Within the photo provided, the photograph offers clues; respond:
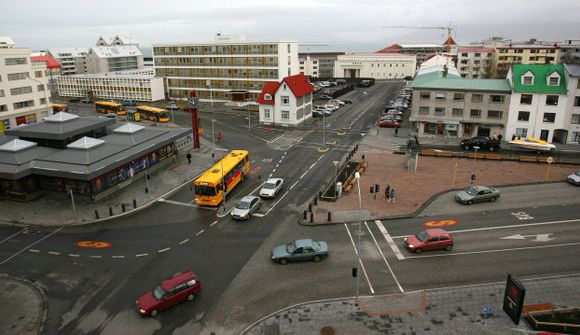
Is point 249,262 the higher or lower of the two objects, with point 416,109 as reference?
lower

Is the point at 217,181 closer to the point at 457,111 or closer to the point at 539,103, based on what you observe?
the point at 457,111

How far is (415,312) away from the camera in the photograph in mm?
26172

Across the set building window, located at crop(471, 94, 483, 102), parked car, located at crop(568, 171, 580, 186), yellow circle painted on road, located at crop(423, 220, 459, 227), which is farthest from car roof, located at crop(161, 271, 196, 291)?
building window, located at crop(471, 94, 483, 102)

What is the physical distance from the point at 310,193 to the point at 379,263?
54.6 feet

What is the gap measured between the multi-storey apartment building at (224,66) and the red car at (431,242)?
72392mm

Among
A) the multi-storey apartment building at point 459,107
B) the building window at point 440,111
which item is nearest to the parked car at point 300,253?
the multi-storey apartment building at point 459,107

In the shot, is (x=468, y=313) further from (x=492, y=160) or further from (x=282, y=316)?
(x=492, y=160)

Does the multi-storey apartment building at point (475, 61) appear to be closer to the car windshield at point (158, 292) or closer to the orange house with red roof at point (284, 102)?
the orange house with red roof at point (284, 102)

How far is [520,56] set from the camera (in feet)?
501

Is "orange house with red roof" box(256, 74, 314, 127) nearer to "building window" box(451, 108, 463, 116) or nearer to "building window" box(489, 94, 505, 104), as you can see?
"building window" box(451, 108, 463, 116)

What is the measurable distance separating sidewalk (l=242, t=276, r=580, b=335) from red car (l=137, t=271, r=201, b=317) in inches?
202

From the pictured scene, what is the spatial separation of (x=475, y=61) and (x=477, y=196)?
436ft

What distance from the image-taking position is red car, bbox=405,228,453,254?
33344 millimetres

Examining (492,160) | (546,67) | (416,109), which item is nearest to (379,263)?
(492,160)
